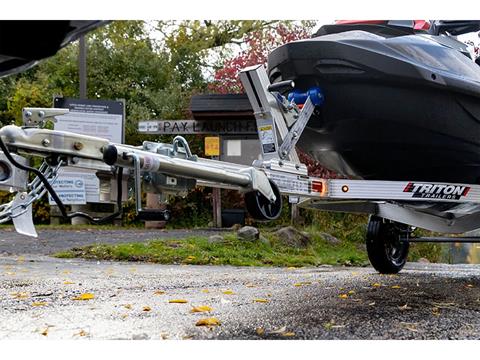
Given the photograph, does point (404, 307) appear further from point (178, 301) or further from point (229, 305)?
point (178, 301)

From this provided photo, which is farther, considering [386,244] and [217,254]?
[217,254]

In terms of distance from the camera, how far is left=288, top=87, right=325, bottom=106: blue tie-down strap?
→ 319 centimetres

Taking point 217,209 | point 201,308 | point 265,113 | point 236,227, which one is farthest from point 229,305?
point 217,209

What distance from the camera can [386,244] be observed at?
4.61 m

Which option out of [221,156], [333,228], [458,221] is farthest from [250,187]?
[221,156]

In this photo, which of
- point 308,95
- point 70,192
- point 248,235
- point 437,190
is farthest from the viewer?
point 70,192

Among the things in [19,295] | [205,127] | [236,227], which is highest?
[205,127]

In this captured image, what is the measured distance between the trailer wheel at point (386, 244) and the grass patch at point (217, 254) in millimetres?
2250

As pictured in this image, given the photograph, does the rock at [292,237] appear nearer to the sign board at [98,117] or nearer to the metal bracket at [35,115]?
the sign board at [98,117]

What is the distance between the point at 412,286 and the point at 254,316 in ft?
4.93

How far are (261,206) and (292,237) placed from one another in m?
5.67

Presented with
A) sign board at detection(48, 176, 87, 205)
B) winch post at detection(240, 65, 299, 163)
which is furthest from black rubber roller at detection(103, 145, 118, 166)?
sign board at detection(48, 176, 87, 205)

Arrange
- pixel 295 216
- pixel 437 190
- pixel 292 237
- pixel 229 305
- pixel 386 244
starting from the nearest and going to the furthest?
1. pixel 229 305
2. pixel 437 190
3. pixel 386 244
4. pixel 292 237
5. pixel 295 216

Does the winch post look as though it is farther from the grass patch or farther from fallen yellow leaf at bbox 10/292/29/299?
the grass patch
